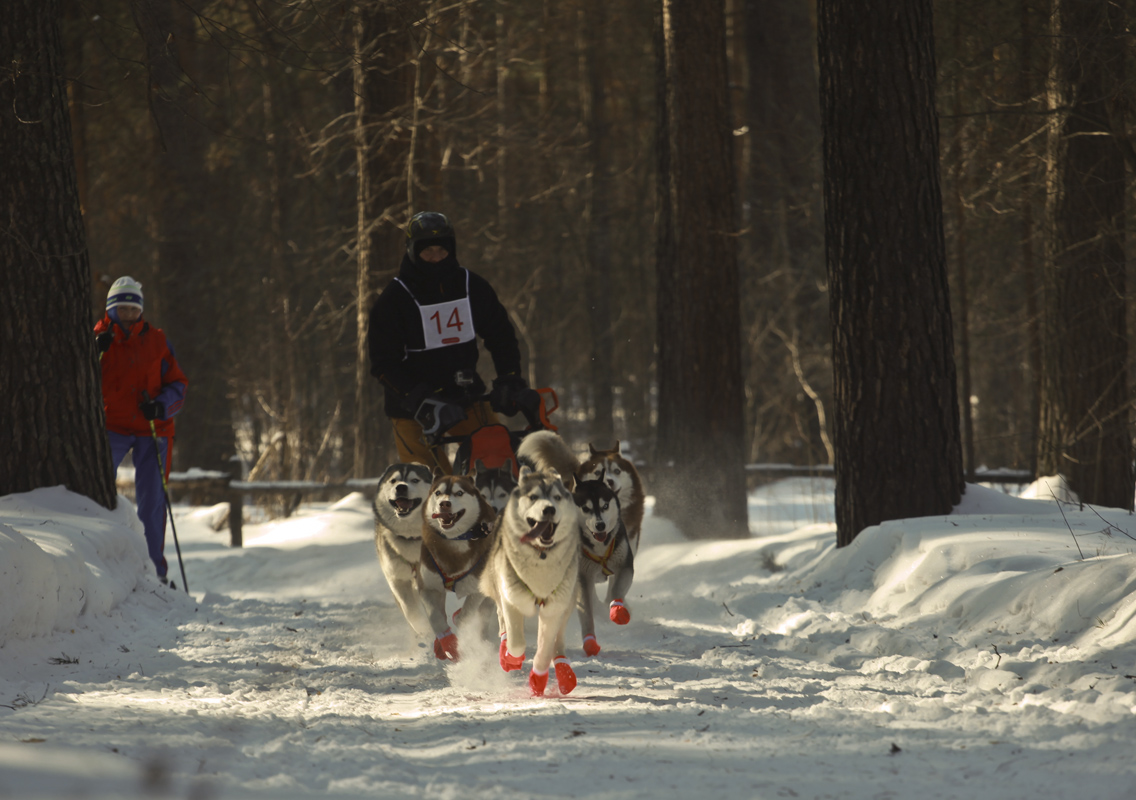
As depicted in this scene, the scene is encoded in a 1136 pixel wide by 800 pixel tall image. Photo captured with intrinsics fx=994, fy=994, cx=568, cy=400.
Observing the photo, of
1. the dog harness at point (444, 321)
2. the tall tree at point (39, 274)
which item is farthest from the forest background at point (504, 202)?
the dog harness at point (444, 321)

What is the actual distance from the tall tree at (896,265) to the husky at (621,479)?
1551 mm

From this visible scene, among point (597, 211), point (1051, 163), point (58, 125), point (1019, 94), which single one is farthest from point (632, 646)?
point (597, 211)

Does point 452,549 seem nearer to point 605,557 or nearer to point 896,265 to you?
point 605,557

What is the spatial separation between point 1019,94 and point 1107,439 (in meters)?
3.40

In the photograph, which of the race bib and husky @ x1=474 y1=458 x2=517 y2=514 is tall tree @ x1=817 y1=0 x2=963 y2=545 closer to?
husky @ x1=474 y1=458 x2=517 y2=514

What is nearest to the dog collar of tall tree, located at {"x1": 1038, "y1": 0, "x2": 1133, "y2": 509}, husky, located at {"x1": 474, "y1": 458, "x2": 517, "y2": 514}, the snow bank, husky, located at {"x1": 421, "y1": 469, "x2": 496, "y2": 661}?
husky, located at {"x1": 421, "y1": 469, "x2": 496, "y2": 661}

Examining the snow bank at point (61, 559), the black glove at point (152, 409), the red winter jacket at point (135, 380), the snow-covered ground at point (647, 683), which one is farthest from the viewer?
the red winter jacket at point (135, 380)

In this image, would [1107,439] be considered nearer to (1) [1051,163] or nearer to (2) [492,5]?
(1) [1051,163]

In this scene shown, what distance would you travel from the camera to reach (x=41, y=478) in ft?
21.9

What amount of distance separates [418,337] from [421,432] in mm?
621

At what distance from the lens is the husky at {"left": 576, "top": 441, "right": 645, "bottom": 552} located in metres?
6.35

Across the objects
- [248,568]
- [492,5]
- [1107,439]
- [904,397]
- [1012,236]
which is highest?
[492,5]

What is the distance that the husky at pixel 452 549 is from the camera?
5.46 m

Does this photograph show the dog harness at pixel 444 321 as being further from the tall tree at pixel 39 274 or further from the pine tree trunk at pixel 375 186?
the pine tree trunk at pixel 375 186
